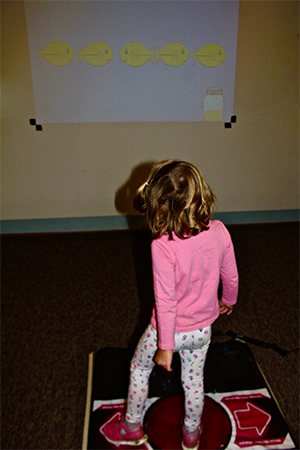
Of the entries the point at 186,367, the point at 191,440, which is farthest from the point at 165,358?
the point at 191,440

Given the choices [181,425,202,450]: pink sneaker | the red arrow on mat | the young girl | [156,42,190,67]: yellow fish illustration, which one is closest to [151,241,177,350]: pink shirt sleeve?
the young girl

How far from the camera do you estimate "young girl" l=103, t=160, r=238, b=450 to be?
0.88 metres

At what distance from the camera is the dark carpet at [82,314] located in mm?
1360

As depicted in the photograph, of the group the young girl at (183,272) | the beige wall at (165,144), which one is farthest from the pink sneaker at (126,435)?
the beige wall at (165,144)

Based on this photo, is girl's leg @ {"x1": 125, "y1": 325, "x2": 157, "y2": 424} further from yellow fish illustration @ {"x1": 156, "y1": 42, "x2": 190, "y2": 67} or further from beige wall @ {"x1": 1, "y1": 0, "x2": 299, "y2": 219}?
yellow fish illustration @ {"x1": 156, "y1": 42, "x2": 190, "y2": 67}

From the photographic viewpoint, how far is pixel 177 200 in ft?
2.87

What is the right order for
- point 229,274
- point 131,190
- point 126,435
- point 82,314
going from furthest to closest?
1. point 131,190
2. point 82,314
3. point 126,435
4. point 229,274

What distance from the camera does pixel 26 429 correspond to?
1.29 meters

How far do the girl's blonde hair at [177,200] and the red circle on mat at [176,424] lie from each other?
776mm

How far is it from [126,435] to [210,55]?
7.57 feet

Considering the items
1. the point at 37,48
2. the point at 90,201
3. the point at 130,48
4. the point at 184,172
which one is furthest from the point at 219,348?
the point at 37,48

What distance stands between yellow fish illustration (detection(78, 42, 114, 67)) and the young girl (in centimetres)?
171

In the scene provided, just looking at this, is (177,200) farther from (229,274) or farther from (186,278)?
(229,274)

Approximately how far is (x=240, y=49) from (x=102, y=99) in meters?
1.02
